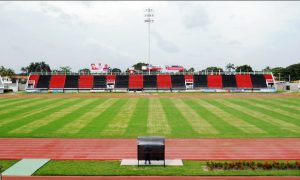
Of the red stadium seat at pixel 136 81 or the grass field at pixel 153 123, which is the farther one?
the red stadium seat at pixel 136 81

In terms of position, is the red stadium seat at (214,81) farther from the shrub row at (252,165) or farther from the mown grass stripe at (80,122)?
the shrub row at (252,165)

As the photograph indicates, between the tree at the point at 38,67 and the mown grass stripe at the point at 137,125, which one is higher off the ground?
the tree at the point at 38,67

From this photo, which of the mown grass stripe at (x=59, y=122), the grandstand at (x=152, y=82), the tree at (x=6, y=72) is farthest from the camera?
the tree at (x=6, y=72)

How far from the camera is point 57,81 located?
75312 mm

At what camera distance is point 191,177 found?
13.3 m

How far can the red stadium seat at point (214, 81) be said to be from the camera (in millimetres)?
72188

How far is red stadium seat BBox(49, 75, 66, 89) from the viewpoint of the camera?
240 feet

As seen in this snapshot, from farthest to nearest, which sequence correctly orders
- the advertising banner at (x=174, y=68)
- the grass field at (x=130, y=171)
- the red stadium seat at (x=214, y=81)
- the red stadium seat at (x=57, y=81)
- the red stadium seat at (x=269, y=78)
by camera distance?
the advertising banner at (x=174, y=68) < the red stadium seat at (x=57, y=81) < the red stadium seat at (x=269, y=78) < the red stadium seat at (x=214, y=81) < the grass field at (x=130, y=171)

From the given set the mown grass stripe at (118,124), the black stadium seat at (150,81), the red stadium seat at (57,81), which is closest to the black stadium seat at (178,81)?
the black stadium seat at (150,81)

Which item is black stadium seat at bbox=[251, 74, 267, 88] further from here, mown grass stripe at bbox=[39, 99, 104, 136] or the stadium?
mown grass stripe at bbox=[39, 99, 104, 136]

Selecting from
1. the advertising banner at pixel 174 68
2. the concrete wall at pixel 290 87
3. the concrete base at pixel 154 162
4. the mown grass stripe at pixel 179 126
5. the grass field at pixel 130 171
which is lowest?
the grass field at pixel 130 171

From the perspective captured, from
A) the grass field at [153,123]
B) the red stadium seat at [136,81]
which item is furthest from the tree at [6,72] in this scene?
the grass field at [153,123]

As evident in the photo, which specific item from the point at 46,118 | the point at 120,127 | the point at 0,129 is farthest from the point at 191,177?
the point at 46,118

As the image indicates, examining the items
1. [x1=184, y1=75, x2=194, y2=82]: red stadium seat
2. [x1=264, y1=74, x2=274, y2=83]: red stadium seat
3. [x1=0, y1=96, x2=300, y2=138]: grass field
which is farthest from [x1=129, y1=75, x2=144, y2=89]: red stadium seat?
[x1=0, y1=96, x2=300, y2=138]: grass field
